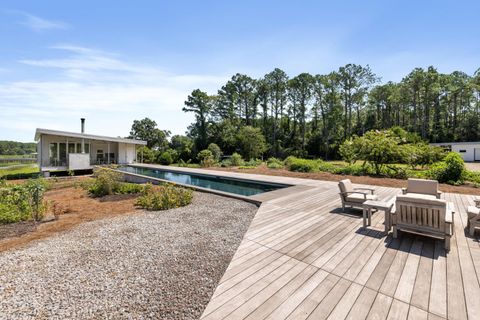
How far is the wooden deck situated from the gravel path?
0.30 m

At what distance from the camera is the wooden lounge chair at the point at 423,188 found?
434 cm

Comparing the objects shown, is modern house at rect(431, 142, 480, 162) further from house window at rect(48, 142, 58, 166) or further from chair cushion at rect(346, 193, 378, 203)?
house window at rect(48, 142, 58, 166)

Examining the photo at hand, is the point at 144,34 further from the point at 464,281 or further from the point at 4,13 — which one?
the point at 464,281

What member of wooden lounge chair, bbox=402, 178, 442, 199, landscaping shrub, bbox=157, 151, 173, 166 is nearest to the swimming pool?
wooden lounge chair, bbox=402, 178, 442, 199

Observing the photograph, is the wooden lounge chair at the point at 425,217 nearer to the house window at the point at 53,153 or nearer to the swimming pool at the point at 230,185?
the swimming pool at the point at 230,185

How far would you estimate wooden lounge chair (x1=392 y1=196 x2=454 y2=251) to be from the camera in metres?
2.75

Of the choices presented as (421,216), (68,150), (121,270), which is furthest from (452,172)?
(68,150)

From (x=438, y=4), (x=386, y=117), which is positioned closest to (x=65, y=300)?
(x=438, y=4)

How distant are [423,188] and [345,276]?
11.9 feet

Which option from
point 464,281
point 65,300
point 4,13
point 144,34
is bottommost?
point 65,300

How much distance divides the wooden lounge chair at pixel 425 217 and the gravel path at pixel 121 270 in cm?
243

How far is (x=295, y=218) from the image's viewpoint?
4129mm

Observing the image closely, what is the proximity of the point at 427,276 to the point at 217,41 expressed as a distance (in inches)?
381

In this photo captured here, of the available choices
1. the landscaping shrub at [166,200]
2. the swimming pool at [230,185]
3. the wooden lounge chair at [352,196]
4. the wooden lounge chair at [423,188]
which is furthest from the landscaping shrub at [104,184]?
the wooden lounge chair at [423,188]
